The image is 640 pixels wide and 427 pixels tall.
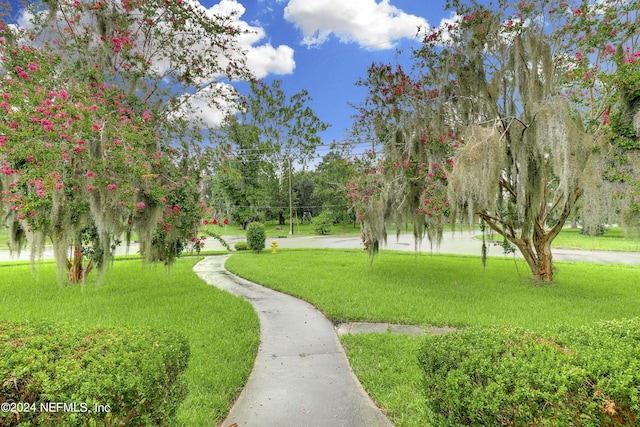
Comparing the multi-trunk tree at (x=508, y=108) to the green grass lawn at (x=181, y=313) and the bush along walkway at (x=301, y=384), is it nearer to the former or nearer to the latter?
the bush along walkway at (x=301, y=384)

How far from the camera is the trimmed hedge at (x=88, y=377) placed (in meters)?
1.36

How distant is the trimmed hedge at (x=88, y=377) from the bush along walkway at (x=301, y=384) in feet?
2.62

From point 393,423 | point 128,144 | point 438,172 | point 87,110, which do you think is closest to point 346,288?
point 438,172

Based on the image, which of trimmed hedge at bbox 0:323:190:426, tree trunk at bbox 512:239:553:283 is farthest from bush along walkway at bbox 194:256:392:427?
tree trunk at bbox 512:239:553:283

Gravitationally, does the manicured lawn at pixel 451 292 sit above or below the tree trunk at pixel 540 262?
below

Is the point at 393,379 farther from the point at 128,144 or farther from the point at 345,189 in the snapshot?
the point at 345,189

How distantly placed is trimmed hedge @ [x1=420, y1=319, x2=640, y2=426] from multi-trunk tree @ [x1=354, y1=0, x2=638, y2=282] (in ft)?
11.3

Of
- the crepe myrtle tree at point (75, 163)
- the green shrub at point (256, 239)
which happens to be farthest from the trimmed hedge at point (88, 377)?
the green shrub at point (256, 239)

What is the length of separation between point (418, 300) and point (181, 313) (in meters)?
4.52

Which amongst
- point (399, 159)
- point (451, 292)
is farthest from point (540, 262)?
point (399, 159)

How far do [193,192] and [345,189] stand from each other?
3.97 m

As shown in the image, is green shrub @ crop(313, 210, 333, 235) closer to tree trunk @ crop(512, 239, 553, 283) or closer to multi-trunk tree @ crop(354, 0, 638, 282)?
multi-trunk tree @ crop(354, 0, 638, 282)

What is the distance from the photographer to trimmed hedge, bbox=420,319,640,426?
1.32 m

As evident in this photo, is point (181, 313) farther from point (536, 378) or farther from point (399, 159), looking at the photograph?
point (399, 159)
